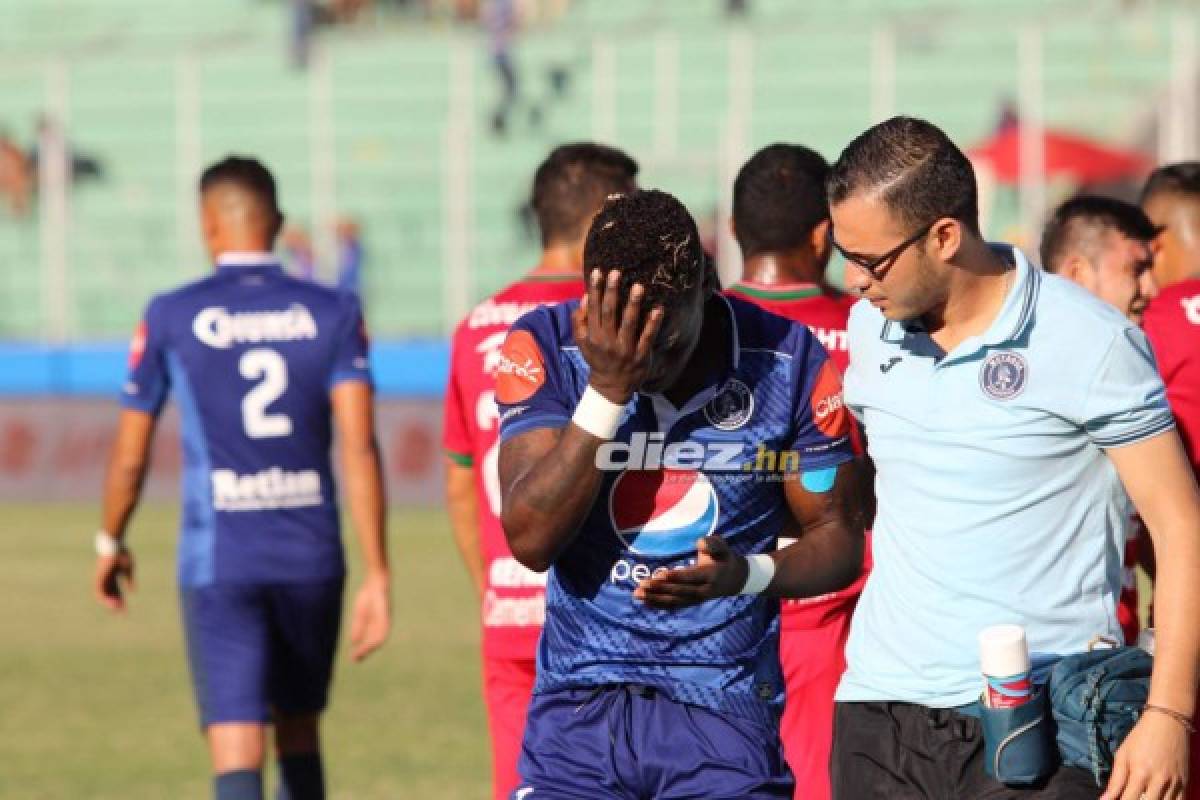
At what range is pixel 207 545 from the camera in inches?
318

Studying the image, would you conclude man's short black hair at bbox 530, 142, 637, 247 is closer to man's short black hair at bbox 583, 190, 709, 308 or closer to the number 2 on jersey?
the number 2 on jersey

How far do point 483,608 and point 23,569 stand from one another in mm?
12471

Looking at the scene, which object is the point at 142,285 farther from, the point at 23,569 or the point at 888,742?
the point at 888,742

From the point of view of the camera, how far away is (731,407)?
16.3ft

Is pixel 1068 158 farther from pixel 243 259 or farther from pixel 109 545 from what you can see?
pixel 109 545

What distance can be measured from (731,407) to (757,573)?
14.5 inches

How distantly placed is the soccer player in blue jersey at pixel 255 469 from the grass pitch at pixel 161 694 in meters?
1.91

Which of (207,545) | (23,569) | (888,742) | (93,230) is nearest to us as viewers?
(888,742)

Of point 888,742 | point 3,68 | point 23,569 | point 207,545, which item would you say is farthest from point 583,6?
point 888,742

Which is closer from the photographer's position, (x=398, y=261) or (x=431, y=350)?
(x=431, y=350)

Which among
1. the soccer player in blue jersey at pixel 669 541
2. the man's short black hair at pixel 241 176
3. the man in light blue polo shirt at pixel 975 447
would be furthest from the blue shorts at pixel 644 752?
the man's short black hair at pixel 241 176

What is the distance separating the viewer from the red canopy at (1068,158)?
85.0 ft

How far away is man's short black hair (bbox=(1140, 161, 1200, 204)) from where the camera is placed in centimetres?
739

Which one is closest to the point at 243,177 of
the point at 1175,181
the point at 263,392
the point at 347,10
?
the point at 263,392
